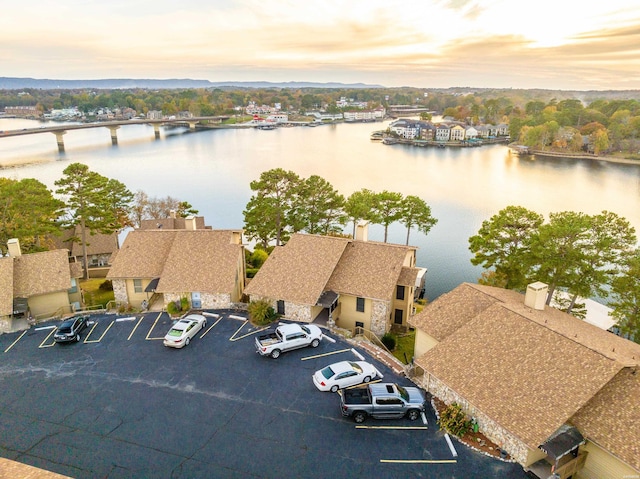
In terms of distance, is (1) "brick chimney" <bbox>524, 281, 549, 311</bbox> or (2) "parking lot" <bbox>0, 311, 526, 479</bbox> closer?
(2) "parking lot" <bbox>0, 311, 526, 479</bbox>

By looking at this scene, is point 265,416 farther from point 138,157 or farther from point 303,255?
point 138,157

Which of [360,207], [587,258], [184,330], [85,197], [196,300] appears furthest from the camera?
[360,207]

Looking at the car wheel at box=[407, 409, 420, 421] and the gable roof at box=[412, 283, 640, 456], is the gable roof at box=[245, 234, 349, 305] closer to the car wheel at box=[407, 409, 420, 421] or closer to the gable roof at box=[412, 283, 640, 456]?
the gable roof at box=[412, 283, 640, 456]

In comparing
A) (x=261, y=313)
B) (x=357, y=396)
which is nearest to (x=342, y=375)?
(x=357, y=396)

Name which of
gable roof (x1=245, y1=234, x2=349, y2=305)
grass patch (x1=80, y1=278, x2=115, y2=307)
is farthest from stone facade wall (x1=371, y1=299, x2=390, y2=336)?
grass patch (x1=80, y1=278, x2=115, y2=307)

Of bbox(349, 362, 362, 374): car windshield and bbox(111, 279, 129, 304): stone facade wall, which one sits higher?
bbox(349, 362, 362, 374): car windshield

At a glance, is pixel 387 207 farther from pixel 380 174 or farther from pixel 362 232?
pixel 380 174

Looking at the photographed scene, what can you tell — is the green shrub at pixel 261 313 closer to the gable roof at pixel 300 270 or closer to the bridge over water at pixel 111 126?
the gable roof at pixel 300 270
